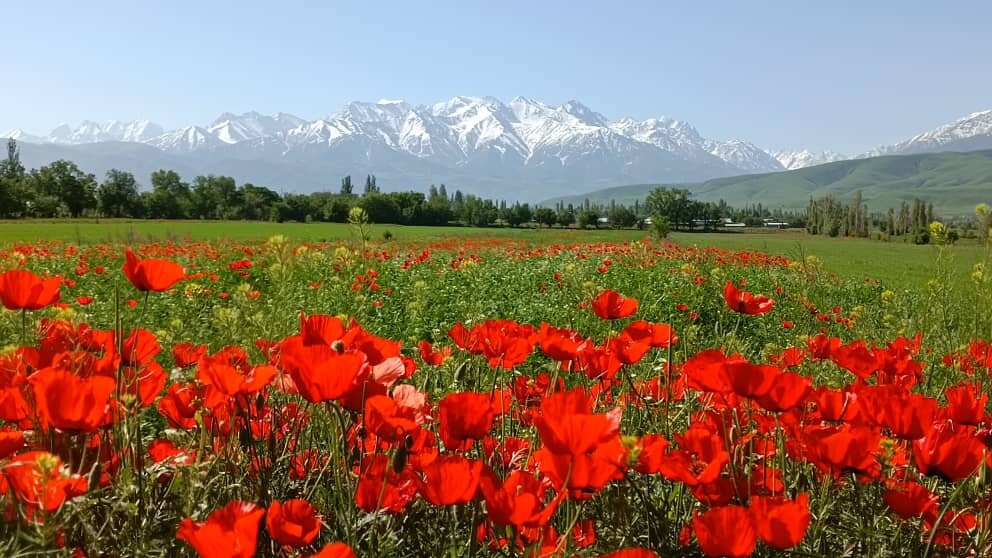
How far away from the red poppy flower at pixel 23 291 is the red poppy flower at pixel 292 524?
0.79 m

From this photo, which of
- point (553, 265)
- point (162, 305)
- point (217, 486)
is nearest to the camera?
point (217, 486)

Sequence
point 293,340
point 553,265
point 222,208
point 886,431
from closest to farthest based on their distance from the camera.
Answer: point 293,340
point 886,431
point 553,265
point 222,208

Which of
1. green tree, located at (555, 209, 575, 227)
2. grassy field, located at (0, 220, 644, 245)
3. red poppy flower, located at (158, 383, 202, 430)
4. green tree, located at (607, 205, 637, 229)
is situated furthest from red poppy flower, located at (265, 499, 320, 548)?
green tree, located at (607, 205, 637, 229)

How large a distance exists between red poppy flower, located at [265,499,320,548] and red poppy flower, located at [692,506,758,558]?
1.86ft

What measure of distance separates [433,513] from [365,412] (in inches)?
11.6

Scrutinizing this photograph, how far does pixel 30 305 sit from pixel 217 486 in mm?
568

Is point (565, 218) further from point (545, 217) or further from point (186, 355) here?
point (186, 355)

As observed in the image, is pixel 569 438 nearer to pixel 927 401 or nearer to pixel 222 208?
pixel 927 401

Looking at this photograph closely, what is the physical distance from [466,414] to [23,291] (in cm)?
98

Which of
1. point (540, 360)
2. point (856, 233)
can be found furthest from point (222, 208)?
point (540, 360)

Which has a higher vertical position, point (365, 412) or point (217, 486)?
point (365, 412)

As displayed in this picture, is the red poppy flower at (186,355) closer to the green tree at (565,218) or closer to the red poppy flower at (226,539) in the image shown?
the red poppy flower at (226,539)

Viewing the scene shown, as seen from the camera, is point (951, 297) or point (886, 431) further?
point (951, 297)

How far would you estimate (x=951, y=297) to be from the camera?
427 centimetres
